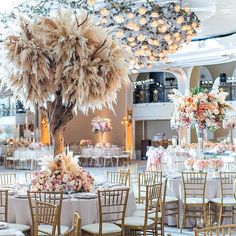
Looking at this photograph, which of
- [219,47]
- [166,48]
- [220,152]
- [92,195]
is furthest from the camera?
[219,47]

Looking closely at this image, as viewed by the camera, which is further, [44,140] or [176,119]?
[44,140]

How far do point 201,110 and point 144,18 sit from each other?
108 inches

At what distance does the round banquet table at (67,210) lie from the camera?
235 inches

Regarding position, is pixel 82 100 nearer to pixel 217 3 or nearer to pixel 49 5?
pixel 49 5

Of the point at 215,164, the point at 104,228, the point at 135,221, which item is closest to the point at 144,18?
the point at 215,164

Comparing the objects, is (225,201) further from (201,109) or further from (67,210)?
(67,210)

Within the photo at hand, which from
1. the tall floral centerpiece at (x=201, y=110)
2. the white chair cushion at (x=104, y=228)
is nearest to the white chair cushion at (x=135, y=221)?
the white chair cushion at (x=104, y=228)

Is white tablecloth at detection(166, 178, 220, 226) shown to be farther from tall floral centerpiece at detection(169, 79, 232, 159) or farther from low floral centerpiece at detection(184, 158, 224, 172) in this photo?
tall floral centerpiece at detection(169, 79, 232, 159)

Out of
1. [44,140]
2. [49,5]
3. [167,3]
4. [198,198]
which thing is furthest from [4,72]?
[44,140]

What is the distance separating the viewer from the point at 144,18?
10242 millimetres

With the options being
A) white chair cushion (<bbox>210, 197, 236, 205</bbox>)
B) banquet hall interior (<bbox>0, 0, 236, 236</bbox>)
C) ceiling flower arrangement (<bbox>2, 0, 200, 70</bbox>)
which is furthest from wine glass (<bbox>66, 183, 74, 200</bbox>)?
ceiling flower arrangement (<bbox>2, 0, 200, 70</bbox>)

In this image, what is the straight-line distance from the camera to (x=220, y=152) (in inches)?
537

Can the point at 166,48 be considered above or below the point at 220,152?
above

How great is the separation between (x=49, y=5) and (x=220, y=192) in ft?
17.2
